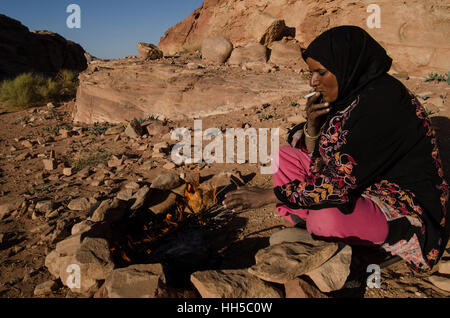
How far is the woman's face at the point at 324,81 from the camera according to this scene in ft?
5.42

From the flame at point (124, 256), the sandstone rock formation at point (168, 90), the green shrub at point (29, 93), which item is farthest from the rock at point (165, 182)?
the green shrub at point (29, 93)

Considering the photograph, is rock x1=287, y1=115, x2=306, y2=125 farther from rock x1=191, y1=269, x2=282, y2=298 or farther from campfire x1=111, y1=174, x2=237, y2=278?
rock x1=191, y1=269, x2=282, y2=298

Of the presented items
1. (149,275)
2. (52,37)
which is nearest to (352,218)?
(149,275)

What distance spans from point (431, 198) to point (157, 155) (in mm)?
3202

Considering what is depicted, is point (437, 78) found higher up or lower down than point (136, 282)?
higher up

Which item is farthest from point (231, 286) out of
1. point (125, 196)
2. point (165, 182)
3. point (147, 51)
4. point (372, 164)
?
point (147, 51)

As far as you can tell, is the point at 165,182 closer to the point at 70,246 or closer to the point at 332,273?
the point at 70,246

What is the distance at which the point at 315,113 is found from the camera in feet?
6.84

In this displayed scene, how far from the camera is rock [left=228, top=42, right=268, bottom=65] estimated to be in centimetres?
678

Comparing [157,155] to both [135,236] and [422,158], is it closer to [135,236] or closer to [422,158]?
[135,236]

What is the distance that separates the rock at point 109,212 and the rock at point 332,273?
1583 mm

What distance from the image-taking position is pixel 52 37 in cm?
2034

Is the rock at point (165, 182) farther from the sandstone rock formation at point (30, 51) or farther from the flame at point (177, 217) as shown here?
the sandstone rock formation at point (30, 51)

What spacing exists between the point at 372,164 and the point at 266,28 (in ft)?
22.3
